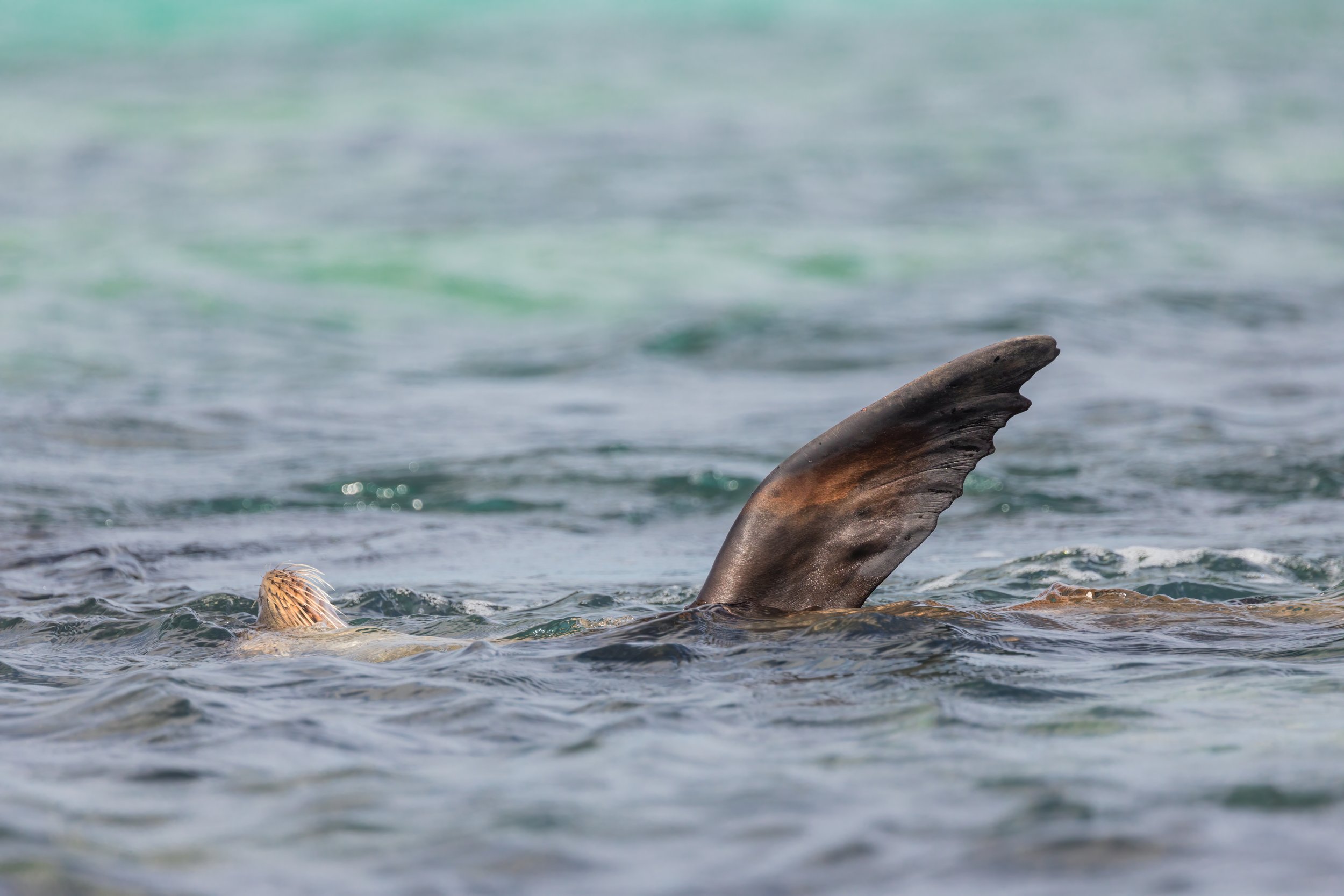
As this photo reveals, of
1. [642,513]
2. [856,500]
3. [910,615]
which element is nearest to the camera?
[856,500]

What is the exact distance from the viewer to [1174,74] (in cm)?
3238

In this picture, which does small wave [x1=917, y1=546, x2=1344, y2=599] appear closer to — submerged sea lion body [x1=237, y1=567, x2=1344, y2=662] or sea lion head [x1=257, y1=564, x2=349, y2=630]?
submerged sea lion body [x1=237, y1=567, x2=1344, y2=662]

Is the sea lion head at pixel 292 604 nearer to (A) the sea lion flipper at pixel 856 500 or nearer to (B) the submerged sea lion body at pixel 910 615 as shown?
(B) the submerged sea lion body at pixel 910 615

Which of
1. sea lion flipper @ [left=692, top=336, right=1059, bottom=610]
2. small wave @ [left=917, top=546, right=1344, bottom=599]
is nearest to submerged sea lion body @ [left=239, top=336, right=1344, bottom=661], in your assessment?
sea lion flipper @ [left=692, top=336, right=1059, bottom=610]

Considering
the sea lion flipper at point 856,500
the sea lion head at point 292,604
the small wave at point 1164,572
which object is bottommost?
the small wave at point 1164,572

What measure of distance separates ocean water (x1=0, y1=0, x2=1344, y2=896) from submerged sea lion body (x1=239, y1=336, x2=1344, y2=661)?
5.1 inches

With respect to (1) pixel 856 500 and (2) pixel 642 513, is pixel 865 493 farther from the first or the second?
(2) pixel 642 513

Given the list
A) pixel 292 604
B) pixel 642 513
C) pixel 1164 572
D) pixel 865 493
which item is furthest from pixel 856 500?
pixel 642 513

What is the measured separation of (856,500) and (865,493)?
0.03 m

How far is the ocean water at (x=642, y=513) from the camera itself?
115 inches

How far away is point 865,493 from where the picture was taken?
13.4 feet

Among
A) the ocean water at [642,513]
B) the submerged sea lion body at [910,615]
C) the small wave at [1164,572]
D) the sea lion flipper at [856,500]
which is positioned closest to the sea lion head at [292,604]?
the submerged sea lion body at [910,615]

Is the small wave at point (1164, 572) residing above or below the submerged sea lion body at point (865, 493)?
below

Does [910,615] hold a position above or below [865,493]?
below
